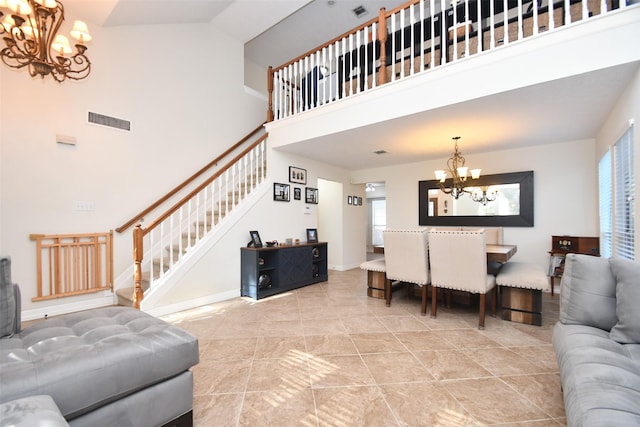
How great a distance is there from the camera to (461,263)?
9.95 feet

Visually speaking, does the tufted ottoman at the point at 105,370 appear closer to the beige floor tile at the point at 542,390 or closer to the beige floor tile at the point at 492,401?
the beige floor tile at the point at 492,401

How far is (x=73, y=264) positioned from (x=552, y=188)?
6.87 metres

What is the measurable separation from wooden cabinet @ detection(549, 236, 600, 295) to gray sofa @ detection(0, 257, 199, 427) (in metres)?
4.78

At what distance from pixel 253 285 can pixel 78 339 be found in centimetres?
274

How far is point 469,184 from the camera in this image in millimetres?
5191

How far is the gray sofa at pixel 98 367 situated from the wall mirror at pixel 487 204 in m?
5.07

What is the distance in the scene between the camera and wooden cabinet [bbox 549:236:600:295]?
3.83 m

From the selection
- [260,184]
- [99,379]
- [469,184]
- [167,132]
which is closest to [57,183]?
[167,132]

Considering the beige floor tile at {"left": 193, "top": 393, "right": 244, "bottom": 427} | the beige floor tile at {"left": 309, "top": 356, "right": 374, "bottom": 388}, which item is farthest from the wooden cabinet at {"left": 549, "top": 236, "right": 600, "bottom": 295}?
the beige floor tile at {"left": 193, "top": 393, "right": 244, "bottom": 427}

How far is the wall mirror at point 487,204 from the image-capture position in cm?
466

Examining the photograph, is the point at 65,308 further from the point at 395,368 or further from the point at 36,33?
the point at 395,368

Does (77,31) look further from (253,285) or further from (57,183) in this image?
(253,285)

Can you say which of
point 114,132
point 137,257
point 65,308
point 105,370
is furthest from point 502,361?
point 114,132

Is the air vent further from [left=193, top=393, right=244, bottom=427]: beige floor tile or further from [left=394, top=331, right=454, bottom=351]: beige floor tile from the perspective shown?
[left=394, top=331, right=454, bottom=351]: beige floor tile
